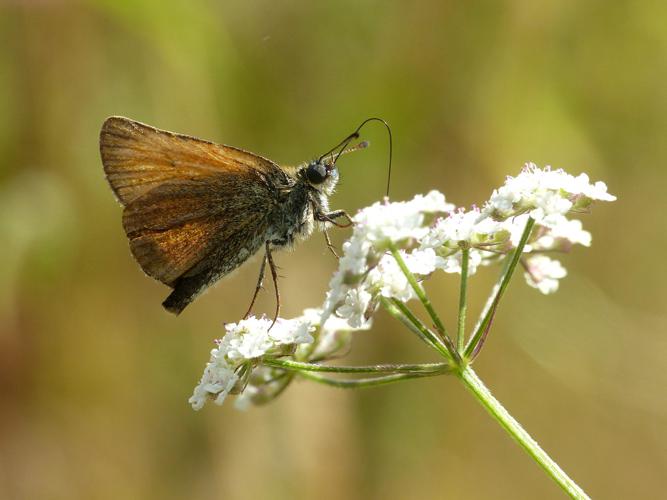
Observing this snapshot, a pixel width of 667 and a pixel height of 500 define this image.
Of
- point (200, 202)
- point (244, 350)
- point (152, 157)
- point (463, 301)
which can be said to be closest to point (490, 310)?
point (463, 301)

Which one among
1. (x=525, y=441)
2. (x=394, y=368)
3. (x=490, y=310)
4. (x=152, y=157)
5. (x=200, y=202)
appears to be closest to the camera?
(x=525, y=441)

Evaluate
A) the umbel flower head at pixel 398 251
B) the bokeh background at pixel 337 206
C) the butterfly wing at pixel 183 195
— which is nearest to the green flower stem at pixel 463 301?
the umbel flower head at pixel 398 251

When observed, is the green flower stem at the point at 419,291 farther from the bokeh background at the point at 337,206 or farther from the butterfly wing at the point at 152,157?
the bokeh background at the point at 337,206

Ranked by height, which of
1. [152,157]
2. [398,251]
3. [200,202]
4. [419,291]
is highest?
[152,157]

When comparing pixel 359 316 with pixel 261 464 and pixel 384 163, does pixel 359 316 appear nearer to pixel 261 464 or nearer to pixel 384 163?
pixel 384 163

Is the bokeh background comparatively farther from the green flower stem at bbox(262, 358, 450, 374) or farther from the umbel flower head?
the green flower stem at bbox(262, 358, 450, 374)

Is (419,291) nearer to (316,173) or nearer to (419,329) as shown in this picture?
(419,329)
